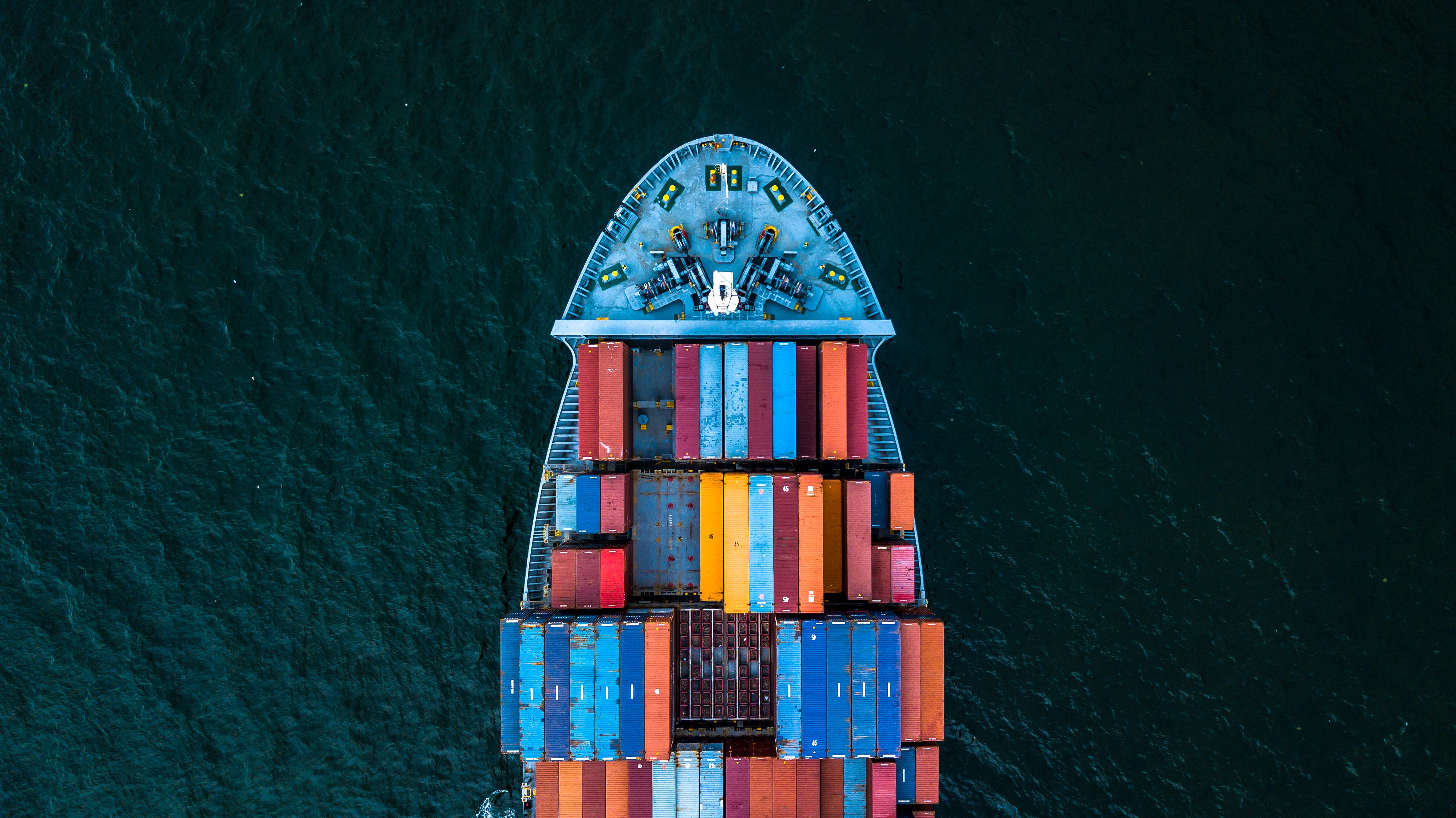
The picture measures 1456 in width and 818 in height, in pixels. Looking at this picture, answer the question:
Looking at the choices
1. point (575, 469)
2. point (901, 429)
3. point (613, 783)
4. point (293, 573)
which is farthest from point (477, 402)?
point (901, 429)

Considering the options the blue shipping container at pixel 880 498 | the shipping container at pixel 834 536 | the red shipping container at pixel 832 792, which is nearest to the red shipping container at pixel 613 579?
the shipping container at pixel 834 536

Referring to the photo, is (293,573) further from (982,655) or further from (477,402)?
(982,655)

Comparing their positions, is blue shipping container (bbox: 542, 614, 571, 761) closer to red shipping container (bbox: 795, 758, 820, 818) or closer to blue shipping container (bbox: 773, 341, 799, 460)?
red shipping container (bbox: 795, 758, 820, 818)

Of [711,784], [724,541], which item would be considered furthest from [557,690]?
[724,541]

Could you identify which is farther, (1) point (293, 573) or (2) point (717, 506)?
(1) point (293, 573)

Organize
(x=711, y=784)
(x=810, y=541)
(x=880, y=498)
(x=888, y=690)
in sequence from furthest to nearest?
(x=880, y=498) → (x=810, y=541) → (x=711, y=784) → (x=888, y=690)

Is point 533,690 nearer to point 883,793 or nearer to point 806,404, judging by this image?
point 883,793

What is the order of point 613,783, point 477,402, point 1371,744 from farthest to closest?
point 477,402 → point 1371,744 → point 613,783

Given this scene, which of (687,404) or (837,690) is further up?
(687,404)
